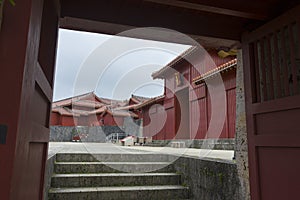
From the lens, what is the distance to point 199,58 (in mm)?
7648

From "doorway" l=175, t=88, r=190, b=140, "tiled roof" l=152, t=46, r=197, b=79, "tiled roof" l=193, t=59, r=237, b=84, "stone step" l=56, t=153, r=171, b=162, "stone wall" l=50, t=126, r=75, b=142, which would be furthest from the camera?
"stone wall" l=50, t=126, r=75, b=142

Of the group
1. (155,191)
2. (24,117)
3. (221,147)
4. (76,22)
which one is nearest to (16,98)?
(24,117)

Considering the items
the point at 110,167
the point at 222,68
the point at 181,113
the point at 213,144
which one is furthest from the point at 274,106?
the point at 181,113

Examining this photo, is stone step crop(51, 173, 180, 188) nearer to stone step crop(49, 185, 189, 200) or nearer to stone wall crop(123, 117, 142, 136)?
stone step crop(49, 185, 189, 200)

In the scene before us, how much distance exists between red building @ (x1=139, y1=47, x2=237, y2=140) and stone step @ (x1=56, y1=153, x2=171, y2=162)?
7.54 feet

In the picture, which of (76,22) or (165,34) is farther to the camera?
(165,34)

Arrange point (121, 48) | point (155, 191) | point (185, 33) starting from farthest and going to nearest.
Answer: point (121, 48)
point (155, 191)
point (185, 33)

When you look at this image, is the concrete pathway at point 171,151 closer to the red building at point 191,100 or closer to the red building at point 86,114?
the red building at point 191,100

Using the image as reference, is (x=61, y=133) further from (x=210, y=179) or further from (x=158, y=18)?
(x=158, y=18)

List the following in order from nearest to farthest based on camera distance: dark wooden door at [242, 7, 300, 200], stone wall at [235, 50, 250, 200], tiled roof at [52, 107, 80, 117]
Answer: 1. dark wooden door at [242, 7, 300, 200]
2. stone wall at [235, 50, 250, 200]
3. tiled roof at [52, 107, 80, 117]

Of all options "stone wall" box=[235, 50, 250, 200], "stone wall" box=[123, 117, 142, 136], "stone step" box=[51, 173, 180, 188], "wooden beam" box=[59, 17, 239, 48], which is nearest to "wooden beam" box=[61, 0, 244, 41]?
"wooden beam" box=[59, 17, 239, 48]

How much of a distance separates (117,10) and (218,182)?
216 cm

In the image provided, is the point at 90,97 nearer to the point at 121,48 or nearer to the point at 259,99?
the point at 121,48

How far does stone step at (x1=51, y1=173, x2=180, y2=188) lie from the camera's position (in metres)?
3.32
